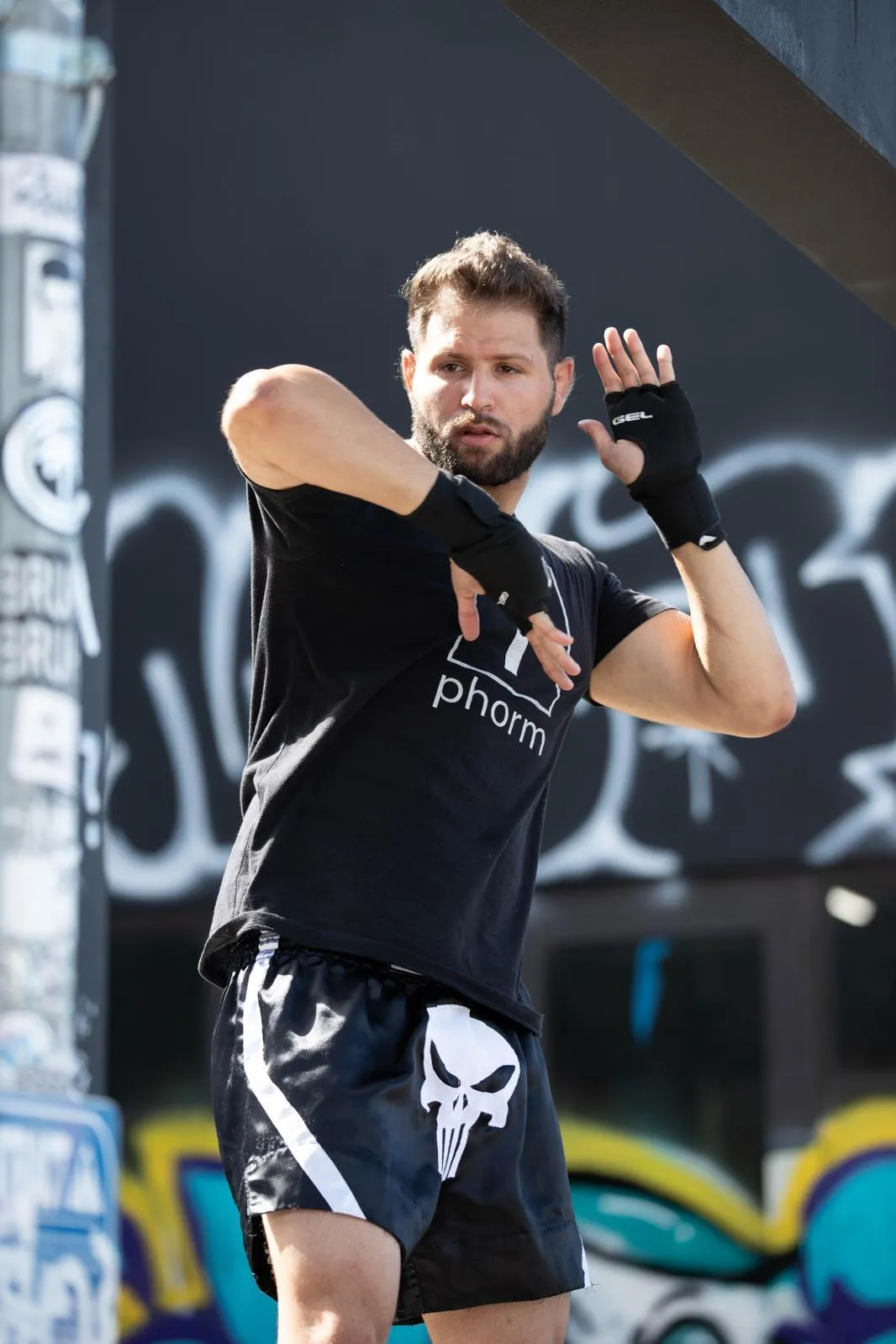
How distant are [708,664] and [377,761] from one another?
2.12 ft

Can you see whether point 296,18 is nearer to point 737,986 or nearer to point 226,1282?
point 737,986

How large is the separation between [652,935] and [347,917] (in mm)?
4062

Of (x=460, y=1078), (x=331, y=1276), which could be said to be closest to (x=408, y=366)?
(x=460, y=1078)

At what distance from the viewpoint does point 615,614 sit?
321cm

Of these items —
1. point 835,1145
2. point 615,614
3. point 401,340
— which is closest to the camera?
point 615,614

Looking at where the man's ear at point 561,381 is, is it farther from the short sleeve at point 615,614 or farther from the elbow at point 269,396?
the elbow at point 269,396

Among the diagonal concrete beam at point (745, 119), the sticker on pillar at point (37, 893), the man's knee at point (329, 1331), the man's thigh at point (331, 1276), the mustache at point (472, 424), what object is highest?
the diagonal concrete beam at point (745, 119)

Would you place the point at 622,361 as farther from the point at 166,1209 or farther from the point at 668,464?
the point at 166,1209

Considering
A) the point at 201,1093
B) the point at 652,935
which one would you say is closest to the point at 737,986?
the point at 652,935

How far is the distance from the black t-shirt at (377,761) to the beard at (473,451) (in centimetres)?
17

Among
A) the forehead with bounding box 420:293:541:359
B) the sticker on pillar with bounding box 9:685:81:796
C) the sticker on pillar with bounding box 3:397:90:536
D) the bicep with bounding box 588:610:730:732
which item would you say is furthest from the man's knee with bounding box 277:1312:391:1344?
the sticker on pillar with bounding box 3:397:90:536

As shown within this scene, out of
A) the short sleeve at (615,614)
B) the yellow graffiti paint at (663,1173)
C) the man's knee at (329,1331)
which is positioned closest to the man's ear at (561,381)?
the short sleeve at (615,614)

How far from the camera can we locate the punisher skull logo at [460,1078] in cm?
266

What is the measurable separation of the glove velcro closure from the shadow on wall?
12.3 ft
